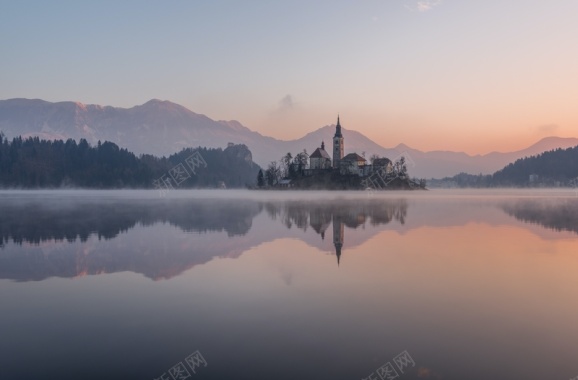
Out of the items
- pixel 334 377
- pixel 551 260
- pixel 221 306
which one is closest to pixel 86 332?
pixel 221 306

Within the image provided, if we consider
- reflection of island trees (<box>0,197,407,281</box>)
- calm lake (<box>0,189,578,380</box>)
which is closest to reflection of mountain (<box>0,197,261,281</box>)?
reflection of island trees (<box>0,197,407,281</box>)

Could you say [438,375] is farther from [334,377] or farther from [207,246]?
[207,246]

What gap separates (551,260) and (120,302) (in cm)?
2415

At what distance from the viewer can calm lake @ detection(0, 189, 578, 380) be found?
10.4m

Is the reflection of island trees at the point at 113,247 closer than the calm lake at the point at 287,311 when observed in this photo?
No

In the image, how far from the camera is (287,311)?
14.7 m

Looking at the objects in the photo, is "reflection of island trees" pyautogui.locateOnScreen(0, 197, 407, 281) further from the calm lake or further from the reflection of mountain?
the calm lake

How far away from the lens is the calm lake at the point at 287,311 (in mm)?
10375

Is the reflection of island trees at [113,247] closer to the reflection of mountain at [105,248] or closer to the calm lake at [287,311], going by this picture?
the reflection of mountain at [105,248]

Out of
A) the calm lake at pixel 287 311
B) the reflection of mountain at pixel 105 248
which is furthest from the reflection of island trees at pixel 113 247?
the calm lake at pixel 287 311

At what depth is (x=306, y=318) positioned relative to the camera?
13891 mm

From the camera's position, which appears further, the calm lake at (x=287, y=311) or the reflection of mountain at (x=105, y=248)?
the reflection of mountain at (x=105, y=248)

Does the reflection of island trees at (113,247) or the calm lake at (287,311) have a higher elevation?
the reflection of island trees at (113,247)

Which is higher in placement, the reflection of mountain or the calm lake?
the reflection of mountain
